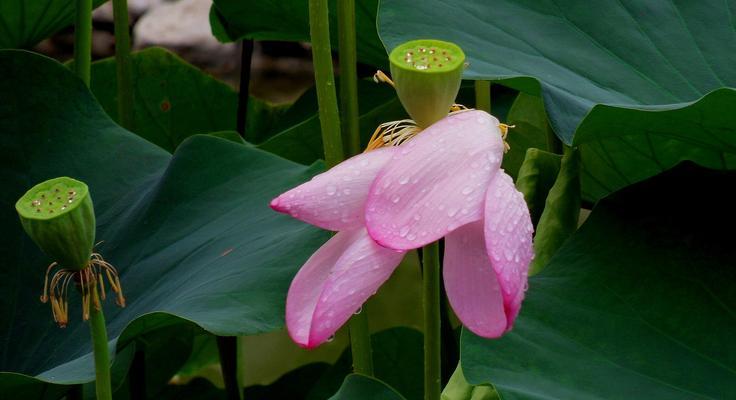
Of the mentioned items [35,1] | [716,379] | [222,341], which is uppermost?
[35,1]

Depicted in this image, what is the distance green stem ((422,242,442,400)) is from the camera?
23.5 inches

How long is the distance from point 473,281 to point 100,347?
27 cm

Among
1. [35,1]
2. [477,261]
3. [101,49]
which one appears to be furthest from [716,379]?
[101,49]

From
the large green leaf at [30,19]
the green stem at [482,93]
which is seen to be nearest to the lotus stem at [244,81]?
the large green leaf at [30,19]

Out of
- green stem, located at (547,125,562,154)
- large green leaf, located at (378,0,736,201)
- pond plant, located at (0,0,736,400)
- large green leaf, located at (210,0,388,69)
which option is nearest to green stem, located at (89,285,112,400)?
pond plant, located at (0,0,736,400)

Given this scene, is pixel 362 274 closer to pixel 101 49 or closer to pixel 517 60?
pixel 517 60

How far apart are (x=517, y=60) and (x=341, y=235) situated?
536 millimetres

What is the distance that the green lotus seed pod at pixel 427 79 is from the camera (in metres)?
0.56

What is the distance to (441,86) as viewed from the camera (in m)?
0.56

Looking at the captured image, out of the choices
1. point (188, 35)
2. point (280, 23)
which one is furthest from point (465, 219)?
point (188, 35)

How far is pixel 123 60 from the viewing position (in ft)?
4.43

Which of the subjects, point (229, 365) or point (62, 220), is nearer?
point (62, 220)

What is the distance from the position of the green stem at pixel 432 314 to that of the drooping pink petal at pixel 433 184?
0.21ft

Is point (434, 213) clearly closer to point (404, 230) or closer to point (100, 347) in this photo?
point (404, 230)
